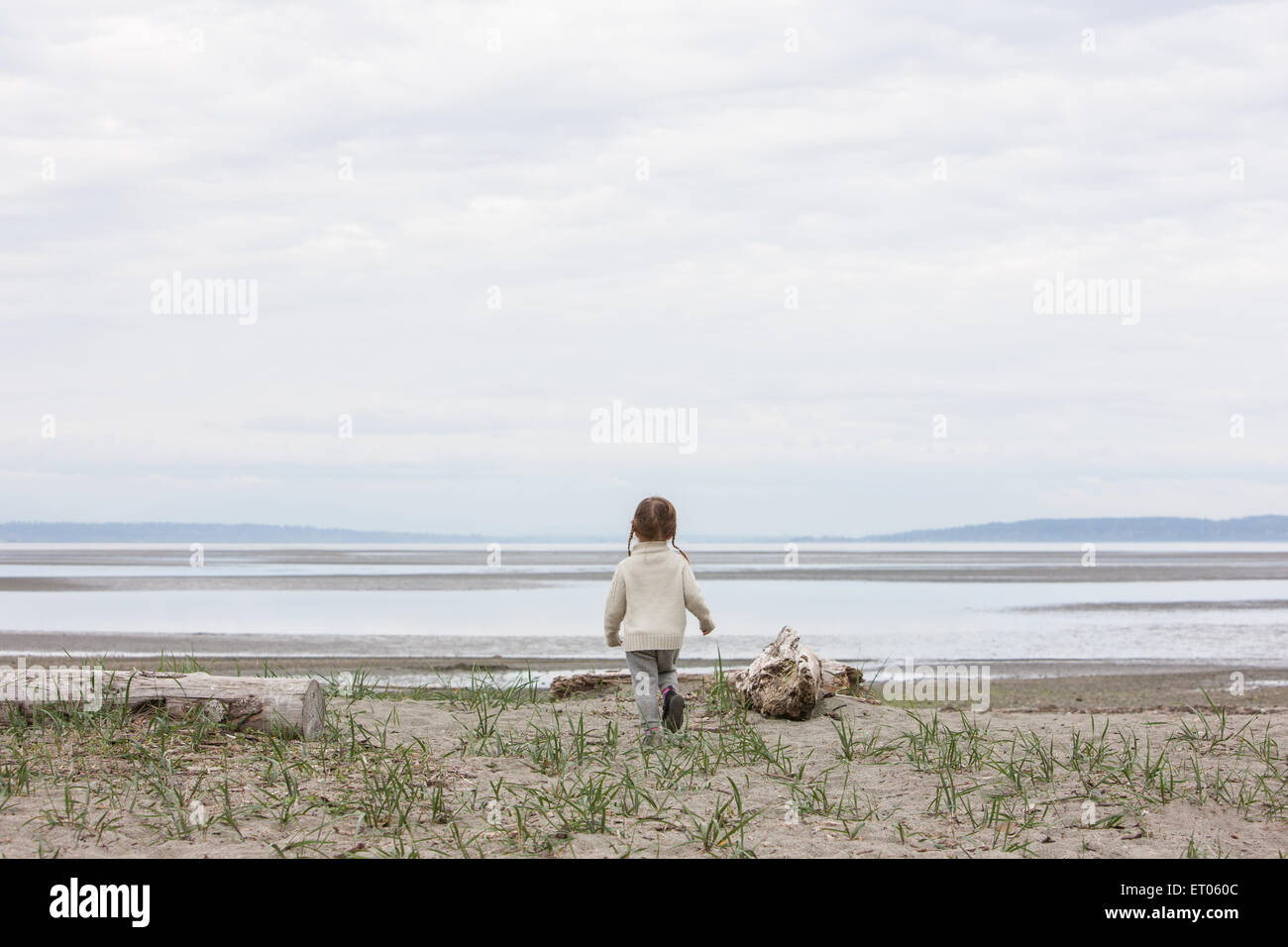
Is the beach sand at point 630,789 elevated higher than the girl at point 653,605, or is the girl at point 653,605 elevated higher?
the girl at point 653,605

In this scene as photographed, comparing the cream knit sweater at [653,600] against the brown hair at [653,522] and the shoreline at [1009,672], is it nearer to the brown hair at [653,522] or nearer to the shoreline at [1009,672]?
the brown hair at [653,522]

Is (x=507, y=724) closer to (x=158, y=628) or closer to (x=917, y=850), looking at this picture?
(x=917, y=850)

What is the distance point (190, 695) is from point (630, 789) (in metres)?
3.11

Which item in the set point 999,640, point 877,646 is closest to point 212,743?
point 877,646

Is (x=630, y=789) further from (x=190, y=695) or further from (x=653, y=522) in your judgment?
(x=190, y=695)

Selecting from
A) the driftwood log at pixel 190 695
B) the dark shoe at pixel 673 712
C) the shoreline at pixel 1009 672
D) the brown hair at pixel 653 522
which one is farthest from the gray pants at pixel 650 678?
the shoreline at pixel 1009 672

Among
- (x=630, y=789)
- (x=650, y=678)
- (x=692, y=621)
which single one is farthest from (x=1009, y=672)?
(x=630, y=789)

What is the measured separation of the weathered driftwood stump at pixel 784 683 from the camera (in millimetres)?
8062

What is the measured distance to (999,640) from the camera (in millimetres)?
20469

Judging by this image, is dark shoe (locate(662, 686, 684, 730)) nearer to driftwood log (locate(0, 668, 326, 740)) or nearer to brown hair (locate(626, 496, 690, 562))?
brown hair (locate(626, 496, 690, 562))

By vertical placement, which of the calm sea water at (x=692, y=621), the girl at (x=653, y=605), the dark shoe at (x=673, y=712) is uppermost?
the girl at (x=653, y=605)

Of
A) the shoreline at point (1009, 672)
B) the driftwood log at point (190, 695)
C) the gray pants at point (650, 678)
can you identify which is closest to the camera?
the driftwood log at point (190, 695)

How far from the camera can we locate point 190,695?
6891 millimetres
